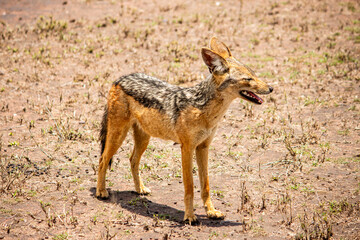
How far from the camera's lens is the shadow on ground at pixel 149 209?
20.8 ft

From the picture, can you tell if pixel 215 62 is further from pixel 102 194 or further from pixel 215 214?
pixel 102 194

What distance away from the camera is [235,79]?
6.03 m

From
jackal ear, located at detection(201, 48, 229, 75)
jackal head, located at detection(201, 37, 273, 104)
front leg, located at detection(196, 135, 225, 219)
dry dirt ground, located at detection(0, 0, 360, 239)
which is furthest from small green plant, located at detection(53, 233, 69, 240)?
jackal ear, located at detection(201, 48, 229, 75)

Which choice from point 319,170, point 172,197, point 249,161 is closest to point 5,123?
point 172,197

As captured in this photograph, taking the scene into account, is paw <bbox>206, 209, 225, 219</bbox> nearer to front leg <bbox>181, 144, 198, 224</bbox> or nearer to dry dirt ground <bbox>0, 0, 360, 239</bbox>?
dry dirt ground <bbox>0, 0, 360, 239</bbox>

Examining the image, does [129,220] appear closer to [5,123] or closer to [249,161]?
[249,161]

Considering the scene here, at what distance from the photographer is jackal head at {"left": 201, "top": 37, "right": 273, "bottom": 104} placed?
6000 millimetres

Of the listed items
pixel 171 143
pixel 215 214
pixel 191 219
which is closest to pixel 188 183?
pixel 191 219

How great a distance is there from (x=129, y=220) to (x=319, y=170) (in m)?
3.61

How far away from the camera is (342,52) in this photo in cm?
1259

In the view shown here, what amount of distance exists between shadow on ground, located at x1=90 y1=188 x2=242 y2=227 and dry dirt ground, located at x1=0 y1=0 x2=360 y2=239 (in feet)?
0.10

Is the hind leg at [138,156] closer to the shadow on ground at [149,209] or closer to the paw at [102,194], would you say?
the shadow on ground at [149,209]

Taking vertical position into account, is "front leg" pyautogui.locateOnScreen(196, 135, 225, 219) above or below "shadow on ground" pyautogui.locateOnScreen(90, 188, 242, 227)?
above

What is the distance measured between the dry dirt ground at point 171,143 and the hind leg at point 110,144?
0.20 meters
